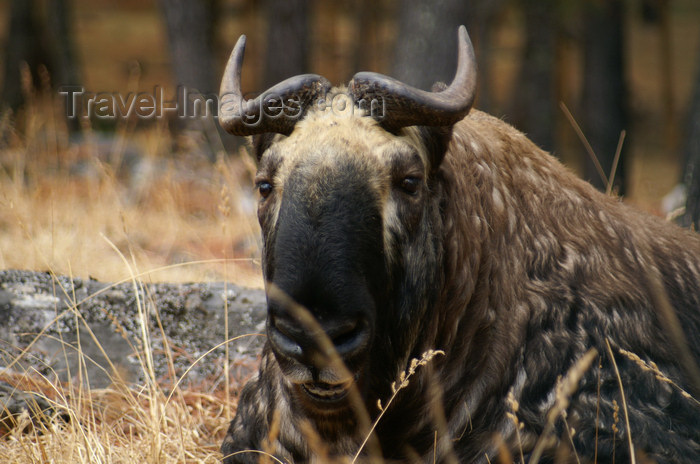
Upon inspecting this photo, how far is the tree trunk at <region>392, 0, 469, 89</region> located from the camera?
671 cm

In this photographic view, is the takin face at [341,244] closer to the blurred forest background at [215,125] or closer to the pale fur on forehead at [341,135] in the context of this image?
the pale fur on forehead at [341,135]

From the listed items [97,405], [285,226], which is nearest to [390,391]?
[285,226]

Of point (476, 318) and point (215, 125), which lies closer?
point (476, 318)

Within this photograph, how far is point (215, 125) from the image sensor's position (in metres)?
8.05

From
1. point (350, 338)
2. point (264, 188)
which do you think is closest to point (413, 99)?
point (264, 188)

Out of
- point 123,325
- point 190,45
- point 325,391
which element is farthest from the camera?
point 190,45

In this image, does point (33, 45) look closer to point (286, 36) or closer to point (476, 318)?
point (286, 36)

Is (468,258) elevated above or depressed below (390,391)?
above

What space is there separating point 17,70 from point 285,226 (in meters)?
12.3

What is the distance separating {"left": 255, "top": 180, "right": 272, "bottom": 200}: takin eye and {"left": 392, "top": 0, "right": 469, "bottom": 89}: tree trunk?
413cm

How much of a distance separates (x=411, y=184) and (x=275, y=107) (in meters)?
0.52

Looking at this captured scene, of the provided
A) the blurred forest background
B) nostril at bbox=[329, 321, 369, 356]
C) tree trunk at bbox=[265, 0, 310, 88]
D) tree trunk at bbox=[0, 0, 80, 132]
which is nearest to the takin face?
nostril at bbox=[329, 321, 369, 356]

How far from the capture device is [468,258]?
288cm

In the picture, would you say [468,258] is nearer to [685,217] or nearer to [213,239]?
[685,217]
